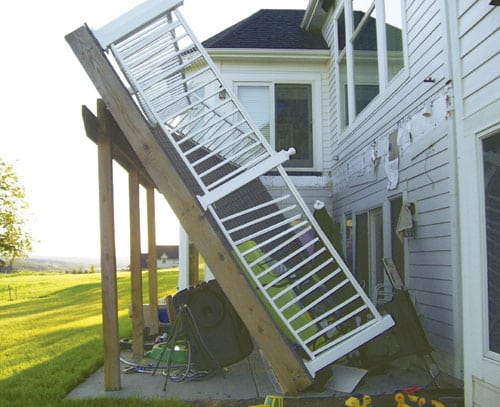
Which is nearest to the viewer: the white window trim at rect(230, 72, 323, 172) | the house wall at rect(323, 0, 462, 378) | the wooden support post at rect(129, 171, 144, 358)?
the house wall at rect(323, 0, 462, 378)

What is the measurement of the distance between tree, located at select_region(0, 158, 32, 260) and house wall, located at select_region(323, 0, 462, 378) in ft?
83.3

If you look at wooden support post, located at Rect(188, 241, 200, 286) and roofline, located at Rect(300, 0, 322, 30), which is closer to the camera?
roofline, located at Rect(300, 0, 322, 30)

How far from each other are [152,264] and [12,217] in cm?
2364

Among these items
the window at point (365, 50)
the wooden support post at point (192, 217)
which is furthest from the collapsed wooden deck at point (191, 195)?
the window at point (365, 50)

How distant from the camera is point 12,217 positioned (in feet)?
88.6

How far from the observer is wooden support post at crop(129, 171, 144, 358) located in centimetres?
538

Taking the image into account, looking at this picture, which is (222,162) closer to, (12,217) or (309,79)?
(309,79)

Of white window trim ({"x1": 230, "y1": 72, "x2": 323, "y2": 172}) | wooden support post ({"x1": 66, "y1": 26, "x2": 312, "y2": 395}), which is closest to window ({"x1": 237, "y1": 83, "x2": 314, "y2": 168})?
white window trim ({"x1": 230, "y1": 72, "x2": 323, "y2": 172})

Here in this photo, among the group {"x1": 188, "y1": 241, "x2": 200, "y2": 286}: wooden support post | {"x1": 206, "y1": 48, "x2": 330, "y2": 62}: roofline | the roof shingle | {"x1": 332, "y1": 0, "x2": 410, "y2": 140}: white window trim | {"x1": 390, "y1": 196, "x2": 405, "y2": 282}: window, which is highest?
the roof shingle

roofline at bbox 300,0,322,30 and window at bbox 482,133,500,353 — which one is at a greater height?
roofline at bbox 300,0,322,30

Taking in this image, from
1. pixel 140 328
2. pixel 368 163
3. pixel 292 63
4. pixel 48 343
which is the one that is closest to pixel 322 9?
pixel 292 63

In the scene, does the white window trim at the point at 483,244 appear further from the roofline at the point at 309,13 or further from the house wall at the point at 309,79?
the roofline at the point at 309,13

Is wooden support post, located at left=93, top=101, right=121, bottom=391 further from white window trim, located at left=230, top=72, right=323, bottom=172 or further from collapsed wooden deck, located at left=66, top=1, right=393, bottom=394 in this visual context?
white window trim, located at left=230, top=72, right=323, bottom=172

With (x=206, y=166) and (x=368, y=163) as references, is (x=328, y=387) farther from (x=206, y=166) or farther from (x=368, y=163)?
(x=368, y=163)
